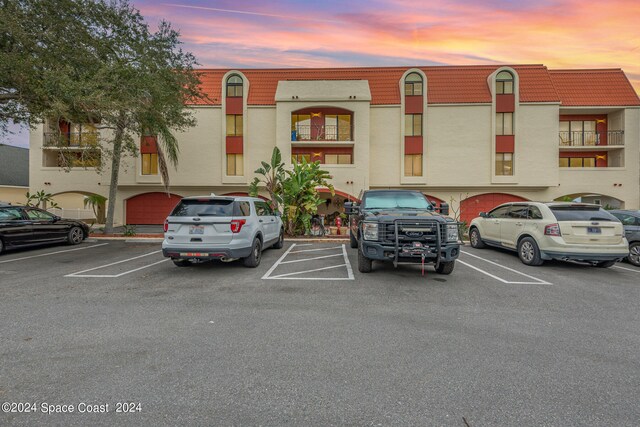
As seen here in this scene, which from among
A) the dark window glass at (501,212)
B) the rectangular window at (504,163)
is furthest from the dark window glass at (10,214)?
the rectangular window at (504,163)

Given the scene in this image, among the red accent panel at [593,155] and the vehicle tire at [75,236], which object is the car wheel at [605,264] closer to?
the vehicle tire at [75,236]

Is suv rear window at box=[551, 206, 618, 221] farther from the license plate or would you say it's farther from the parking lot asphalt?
the license plate

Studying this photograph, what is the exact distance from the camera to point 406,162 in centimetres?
2150

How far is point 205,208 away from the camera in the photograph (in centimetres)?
723

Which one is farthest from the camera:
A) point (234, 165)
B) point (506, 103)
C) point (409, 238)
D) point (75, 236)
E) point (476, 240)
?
point (234, 165)

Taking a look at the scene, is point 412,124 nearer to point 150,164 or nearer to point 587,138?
point 587,138

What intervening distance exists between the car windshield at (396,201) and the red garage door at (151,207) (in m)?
18.6

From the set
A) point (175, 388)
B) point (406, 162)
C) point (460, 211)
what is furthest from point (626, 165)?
point (175, 388)

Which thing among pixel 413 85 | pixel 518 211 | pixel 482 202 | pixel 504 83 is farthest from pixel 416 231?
pixel 504 83

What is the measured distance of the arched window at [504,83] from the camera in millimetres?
21016

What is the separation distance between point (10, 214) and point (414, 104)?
2184 centimetres

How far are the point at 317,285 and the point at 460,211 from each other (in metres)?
19.1

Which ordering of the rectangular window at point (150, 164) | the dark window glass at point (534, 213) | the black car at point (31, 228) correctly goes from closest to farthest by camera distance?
the dark window glass at point (534, 213)
the black car at point (31, 228)
the rectangular window at point (150, 164)

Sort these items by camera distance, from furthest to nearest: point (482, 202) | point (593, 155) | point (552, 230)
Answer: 1. point (593, 155)
2. point (482, 202)
3. point (552, 230)
